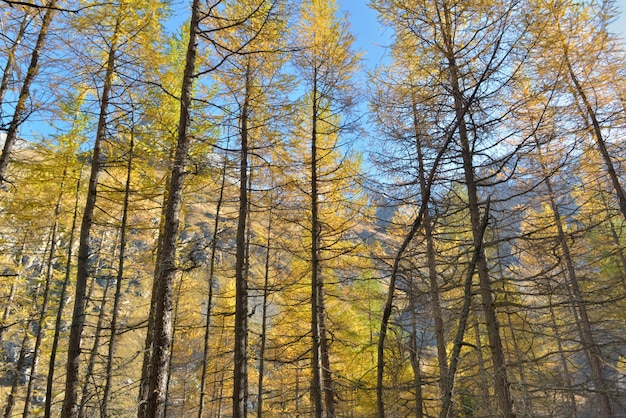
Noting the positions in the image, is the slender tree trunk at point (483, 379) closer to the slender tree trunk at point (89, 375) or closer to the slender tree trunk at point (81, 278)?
the slender tree trunk at point (89, 375)

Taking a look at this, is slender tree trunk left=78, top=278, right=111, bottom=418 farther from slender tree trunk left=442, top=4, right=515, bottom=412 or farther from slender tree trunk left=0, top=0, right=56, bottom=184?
slender tree trunk left=442, top=4, right=515, bottom=412

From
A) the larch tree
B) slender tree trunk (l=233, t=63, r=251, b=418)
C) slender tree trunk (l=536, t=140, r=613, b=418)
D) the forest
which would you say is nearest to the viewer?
slender tree trunk (l=536, t=140, r=613, b=418)

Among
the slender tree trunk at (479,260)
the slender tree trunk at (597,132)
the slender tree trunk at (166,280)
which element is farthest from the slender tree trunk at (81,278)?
the slender tree trunk at (597,132)

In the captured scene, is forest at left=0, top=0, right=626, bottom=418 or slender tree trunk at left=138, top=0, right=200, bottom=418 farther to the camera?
forest at left=0, top=0, right=626, bottom=418

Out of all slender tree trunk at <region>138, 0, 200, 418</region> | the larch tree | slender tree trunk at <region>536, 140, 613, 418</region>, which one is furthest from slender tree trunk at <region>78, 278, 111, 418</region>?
slender tree trunk at <region>536, 140, 613, 418</region>

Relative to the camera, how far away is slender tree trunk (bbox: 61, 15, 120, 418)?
20.1 feet

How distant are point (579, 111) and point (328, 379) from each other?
28.8ft

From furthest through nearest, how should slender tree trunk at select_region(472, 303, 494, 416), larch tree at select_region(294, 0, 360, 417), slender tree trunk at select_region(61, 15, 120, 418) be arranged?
larch tree at select_region(294, 0, 360, 417), slender tree trunk at select_region(61, 15, 120, 418), slender tree trunk at select_region(472, 303, 494, 416)

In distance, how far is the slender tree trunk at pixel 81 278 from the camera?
613cm

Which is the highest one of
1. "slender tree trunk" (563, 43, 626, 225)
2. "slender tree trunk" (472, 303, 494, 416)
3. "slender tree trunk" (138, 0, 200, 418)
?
"slender tree trunk" (563, 43, 626, 225)

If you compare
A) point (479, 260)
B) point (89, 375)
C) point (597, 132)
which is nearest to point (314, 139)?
point (479, 260)

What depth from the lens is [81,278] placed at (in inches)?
262

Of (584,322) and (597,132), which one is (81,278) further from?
(597,132)

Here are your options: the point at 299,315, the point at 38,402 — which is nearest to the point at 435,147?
the point at 299,315
